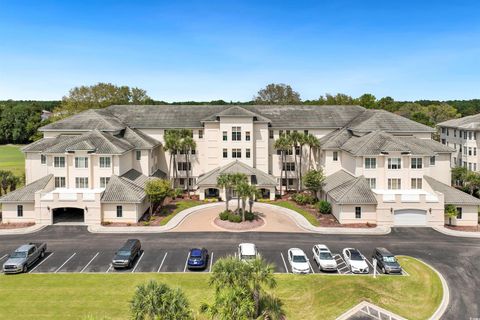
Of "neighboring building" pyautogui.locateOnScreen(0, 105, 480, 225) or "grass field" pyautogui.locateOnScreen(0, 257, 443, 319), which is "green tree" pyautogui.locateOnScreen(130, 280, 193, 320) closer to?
"grass field" pyautogui.locateOnScreen(0, 257, 443, 319)

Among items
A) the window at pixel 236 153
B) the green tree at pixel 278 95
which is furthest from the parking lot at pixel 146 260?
the green tree at pixel 278 95

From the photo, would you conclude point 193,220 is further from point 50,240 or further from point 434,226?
point 434,226

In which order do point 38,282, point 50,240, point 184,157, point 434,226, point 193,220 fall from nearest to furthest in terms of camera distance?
point 38,282
point 50,240
point 434,226
point 193,220
point 184,157

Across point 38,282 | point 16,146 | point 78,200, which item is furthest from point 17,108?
point 38,282

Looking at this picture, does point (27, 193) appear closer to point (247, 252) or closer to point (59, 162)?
point (59, 162)

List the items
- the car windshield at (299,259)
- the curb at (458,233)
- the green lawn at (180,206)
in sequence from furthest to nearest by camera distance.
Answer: the green lawn at (180,206) → the curb at (458,233) → the car windshield at (299,259)

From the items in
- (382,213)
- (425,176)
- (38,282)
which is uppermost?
(425,176)

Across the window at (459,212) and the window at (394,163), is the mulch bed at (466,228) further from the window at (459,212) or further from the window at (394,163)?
the window at (394,163)
